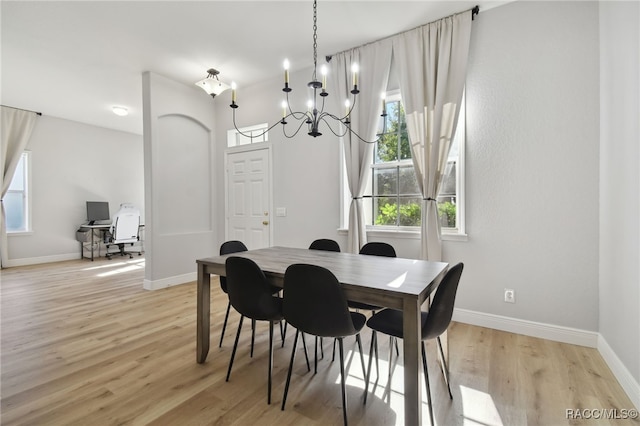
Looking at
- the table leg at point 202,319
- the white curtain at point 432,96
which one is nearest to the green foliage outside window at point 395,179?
the white curtain at point 432,96

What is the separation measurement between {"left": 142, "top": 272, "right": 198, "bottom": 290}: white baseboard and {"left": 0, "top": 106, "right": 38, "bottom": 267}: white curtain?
362cm

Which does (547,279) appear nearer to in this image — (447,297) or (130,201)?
(447,297)

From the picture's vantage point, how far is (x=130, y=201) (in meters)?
7.71

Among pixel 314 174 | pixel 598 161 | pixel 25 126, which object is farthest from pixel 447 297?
pixel 25 126

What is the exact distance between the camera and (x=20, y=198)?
6070 millimetres

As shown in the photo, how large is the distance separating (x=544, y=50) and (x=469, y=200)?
148 centimetres

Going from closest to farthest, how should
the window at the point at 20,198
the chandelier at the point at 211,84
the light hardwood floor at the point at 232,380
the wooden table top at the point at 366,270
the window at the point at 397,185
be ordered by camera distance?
the wooden table top at the point at 366,270 → the light hardwood floor at the point at 232,380 → the window at the point at 397,185 → the chandelier at the point at 211,84 → the window at the point at 20,198

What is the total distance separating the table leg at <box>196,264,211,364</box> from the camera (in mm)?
2229

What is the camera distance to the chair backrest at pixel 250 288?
71.4 inches

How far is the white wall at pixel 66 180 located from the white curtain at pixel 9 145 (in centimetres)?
23

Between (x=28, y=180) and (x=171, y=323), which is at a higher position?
(x=28, y=180)

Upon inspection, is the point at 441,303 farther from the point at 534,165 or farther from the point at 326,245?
the point at 534,165

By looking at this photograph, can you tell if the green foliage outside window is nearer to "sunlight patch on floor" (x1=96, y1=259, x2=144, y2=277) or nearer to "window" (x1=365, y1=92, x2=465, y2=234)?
"window" (x1=365, y1=92, x2=465, y2=234)

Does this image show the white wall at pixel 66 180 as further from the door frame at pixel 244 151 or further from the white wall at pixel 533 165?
the white wall at pixel 533 165
